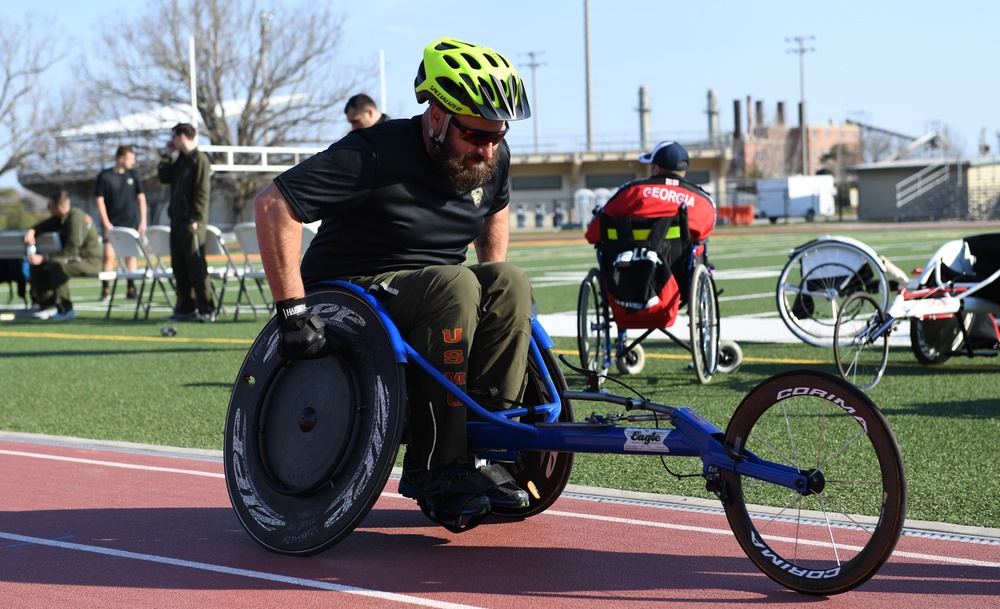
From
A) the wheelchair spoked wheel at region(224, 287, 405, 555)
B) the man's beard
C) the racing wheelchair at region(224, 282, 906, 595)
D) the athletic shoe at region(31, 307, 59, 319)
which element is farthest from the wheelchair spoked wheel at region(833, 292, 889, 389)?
the athletic shoe at region(31, 307, 59, 319)

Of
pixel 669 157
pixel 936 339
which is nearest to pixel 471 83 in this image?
pixel 669 157

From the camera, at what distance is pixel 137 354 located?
12.0m

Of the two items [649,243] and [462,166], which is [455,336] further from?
[649,243]

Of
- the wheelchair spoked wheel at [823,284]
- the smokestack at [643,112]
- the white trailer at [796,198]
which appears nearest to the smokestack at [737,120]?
the smokestack at [643,112]

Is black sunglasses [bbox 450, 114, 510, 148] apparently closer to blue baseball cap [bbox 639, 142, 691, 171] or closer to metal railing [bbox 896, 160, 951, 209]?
blue baseball cap [bbox 639, 142, 691, 171]

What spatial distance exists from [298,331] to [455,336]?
546 mm

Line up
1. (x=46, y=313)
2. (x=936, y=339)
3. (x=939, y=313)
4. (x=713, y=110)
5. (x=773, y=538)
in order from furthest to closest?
1. (x=713, y=110)
2. (x=46, y=313)
3. (x=936, y=339)
4. (x=939, y=313)
5. (x=773, y=538)

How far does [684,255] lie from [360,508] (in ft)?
16.2

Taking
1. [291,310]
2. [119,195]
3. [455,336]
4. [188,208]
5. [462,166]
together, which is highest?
[462,166]

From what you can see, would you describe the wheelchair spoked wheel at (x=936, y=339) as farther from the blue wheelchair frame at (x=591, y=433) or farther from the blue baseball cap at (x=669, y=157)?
the blue wheelchair frame at (x=591, y=433)

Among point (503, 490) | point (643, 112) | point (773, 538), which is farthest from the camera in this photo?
point (643, 112)

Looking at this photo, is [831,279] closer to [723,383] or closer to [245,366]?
[723,383]

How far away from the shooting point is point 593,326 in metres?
9.16

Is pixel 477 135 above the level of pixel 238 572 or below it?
above
